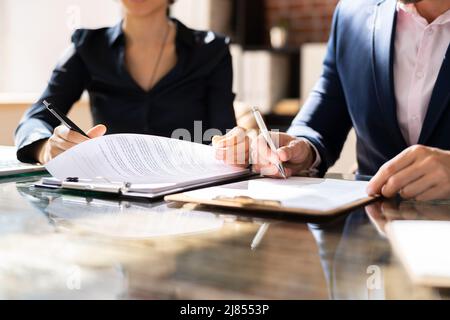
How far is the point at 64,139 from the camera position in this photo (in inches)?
43.8

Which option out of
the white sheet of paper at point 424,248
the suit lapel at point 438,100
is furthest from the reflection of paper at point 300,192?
the suit lapel at point 438,100

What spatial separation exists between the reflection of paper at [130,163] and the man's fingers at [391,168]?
0.87ft

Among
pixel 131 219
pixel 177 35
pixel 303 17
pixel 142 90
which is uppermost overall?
pixel 303 17

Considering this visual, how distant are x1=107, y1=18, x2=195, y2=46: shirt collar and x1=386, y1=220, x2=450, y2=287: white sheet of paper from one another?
1342 mm

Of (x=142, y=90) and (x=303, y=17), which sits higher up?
(x=303, y=17)

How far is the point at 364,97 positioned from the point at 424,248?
89 cm

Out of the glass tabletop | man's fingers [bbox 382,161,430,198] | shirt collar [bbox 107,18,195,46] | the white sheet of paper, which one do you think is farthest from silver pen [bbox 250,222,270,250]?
shirt collar [bbox 107,18,195,46]

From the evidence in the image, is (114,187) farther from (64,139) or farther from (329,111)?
(329,111)

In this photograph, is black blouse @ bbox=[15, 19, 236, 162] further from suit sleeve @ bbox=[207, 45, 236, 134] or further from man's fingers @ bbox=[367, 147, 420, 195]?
man's fingers @ bbox=[367, 147, 420, 195]

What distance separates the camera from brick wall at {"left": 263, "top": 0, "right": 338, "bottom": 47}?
4.11 meters

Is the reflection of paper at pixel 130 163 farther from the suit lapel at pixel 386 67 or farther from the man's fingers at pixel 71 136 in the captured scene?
the suit lapel at pixel 386 67

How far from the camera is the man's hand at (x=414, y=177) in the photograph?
804mm

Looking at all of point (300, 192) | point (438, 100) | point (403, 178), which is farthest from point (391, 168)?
point (438, 100)

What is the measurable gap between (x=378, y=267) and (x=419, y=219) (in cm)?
24
